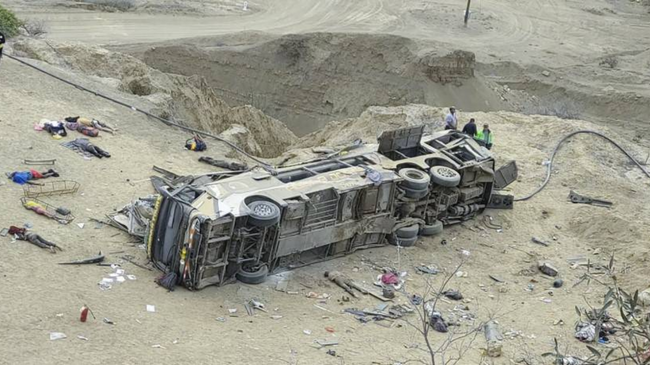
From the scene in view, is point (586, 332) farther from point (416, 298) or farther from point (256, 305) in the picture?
point (256, 305)

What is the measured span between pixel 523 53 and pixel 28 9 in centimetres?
2414

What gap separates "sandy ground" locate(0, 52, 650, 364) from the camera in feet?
36.0

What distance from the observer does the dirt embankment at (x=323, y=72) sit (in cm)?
3219

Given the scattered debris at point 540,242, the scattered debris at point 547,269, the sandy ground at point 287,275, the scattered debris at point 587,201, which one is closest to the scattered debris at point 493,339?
the sandy ground at point 287,275

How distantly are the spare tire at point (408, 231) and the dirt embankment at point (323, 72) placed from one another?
53.1 ft

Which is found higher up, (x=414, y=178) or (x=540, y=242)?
(x=414, y=178)

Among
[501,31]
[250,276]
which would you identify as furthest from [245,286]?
[501,31]

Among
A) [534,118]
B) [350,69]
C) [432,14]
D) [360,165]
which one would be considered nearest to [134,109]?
[360,165]

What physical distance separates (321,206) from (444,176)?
125 inches

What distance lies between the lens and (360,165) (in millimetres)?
15898

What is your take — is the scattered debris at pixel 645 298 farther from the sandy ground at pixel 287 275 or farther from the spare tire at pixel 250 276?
the spare tire at pixel 250 276

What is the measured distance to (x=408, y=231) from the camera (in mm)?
16109

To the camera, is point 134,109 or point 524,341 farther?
point 134,109

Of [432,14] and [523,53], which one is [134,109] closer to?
[523,53]
